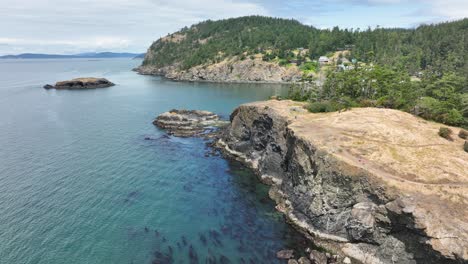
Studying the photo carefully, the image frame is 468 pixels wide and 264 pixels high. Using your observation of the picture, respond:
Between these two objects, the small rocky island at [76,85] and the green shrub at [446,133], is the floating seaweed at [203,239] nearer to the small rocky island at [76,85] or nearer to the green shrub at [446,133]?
the green shrub at [446,133]

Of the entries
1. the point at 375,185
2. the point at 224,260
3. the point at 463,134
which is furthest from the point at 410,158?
the point at 224,260

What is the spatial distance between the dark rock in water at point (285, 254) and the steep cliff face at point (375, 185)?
5.17m

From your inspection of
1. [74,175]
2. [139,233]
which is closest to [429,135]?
[139,233]

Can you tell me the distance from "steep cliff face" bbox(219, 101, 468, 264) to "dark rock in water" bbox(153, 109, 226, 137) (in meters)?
38.9

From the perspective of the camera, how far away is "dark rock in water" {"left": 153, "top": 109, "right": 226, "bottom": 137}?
93.8m

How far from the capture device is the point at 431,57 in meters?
178

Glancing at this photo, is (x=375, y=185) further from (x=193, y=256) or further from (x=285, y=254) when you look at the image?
(x=193, y=256)

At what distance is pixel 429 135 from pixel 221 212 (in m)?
36.8

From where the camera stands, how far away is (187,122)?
100188mm

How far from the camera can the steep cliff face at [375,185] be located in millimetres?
33125

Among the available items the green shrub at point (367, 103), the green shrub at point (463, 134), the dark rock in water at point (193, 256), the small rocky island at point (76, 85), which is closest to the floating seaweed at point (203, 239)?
the dark rock in water at point (193, 256)

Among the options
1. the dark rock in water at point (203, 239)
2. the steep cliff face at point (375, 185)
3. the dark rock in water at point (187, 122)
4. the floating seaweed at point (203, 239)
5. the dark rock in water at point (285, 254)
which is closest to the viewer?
the steep cliff face at point (375, 185)

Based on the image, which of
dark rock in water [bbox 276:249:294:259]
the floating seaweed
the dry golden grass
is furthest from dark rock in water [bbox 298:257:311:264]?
the dry golden grass

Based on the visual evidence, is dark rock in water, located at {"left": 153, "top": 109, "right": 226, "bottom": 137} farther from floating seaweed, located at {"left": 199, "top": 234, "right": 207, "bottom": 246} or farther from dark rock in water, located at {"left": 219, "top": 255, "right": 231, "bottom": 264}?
dark rock in water, located at {"left": 219, "top": 255, "right": 231, "bottom": 264}
